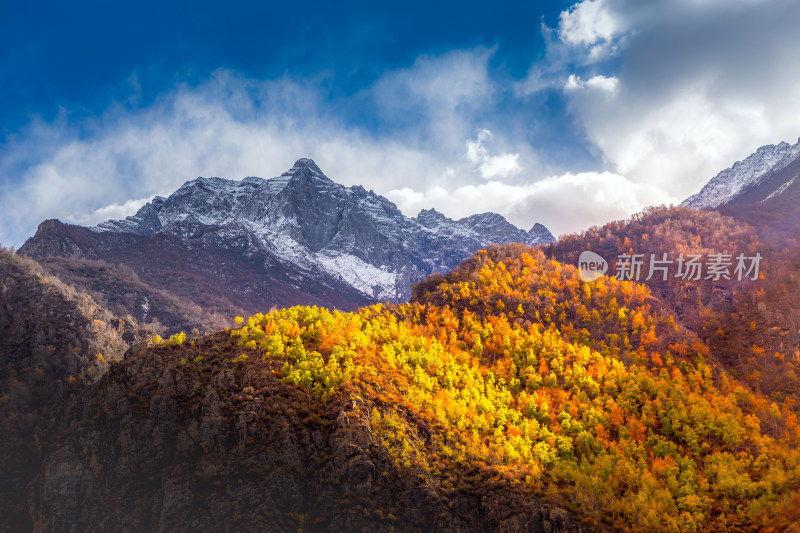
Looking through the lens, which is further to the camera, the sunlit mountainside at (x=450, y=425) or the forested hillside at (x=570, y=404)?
the forested hillside at (x=570, y=404)

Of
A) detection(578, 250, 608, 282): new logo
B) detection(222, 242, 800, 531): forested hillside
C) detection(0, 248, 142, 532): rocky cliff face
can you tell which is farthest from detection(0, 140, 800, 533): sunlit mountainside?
detection(578, 250, 608, 282): new logo

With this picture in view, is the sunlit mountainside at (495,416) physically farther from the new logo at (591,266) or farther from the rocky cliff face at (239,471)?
the new logo at (591,266)

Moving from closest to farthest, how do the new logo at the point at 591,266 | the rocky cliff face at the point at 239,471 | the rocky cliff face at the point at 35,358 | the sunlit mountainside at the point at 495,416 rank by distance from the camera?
the rocky cliff face at the point at 239,471
the sunlit mountainside at the point at 495,416
the rocky cliff face at the point at 35,358
the new logo at the point at 591,266

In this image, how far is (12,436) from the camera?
10450cm

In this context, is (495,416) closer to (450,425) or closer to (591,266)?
(450,425)

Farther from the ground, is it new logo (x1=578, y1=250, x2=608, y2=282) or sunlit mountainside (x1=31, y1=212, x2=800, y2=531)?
new logo (x1=578, y1=250, x2=608, y2=282)

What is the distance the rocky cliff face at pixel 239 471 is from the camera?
2217 inches

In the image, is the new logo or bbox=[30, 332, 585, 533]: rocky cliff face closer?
bbox=[30, 332, 585, 533]: rocky cliff face

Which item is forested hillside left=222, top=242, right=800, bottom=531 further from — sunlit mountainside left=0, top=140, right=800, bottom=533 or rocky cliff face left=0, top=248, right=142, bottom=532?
rocky cliff face left=0, top=248, right=142, bottom=532

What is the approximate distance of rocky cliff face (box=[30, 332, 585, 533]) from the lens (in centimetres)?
5631

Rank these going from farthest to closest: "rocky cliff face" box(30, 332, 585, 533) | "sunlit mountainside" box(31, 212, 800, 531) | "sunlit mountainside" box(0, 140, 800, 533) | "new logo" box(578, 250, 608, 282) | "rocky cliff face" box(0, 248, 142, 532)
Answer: "new logo" box(578, 250, 608, 282) → "rocky cliff face" box(0, 248, 142, 532) → "sunlit mountainside" box(31, 212, 800, 531) → "sunlit mountainside" box(0, 140, 800, 533) → "rocky cliff face" box(30, 332, 585, 533)

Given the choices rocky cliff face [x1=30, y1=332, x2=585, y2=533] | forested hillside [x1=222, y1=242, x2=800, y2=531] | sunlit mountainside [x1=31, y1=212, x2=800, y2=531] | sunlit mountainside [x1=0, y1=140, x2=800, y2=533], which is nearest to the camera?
rocky cliff face [x1=30, y1=332, x2=585, y2=533]

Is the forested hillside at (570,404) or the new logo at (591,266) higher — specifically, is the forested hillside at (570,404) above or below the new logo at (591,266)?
below

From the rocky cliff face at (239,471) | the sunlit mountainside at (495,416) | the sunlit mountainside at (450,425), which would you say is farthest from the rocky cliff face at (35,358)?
the sunlit mountainside at (495,416)
